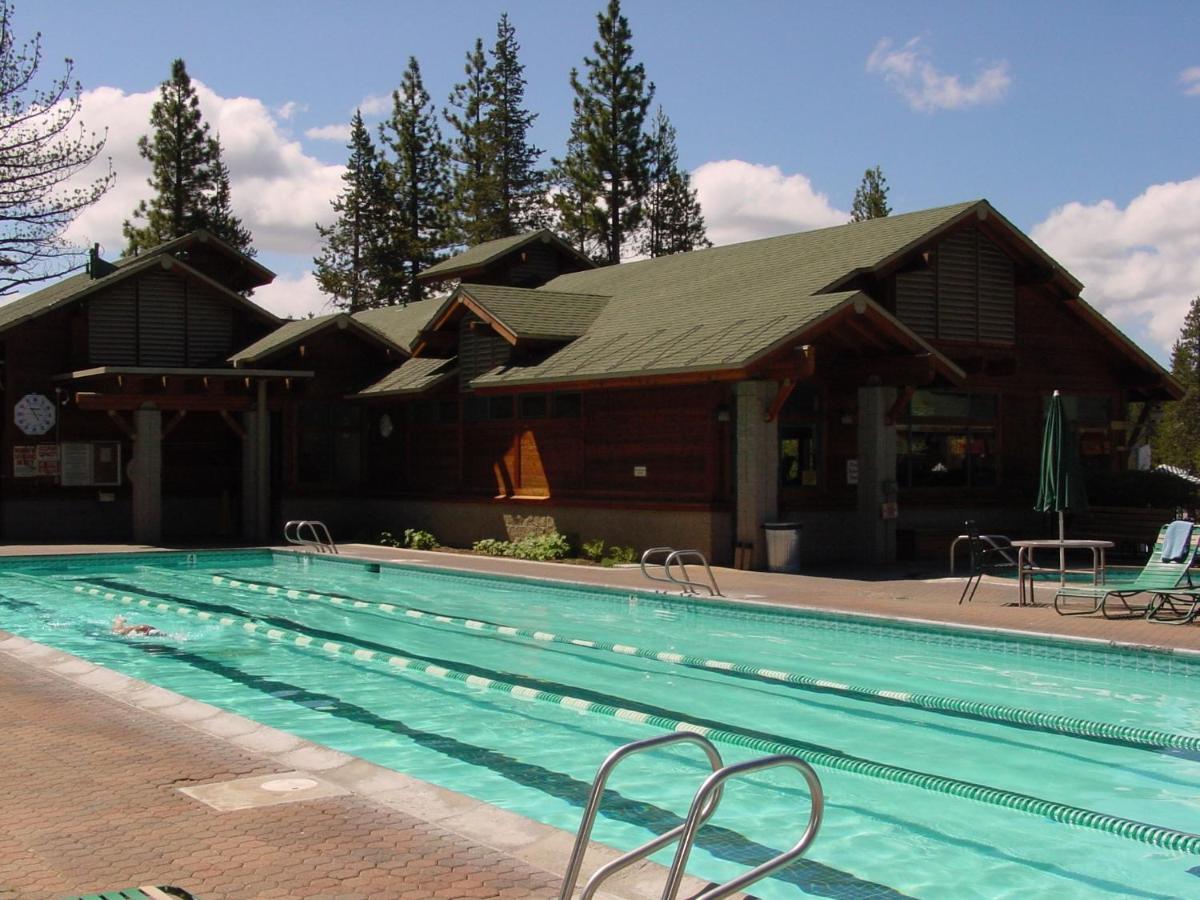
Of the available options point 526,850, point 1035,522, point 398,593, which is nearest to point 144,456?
point 398,593

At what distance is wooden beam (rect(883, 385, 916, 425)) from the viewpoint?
834 inches

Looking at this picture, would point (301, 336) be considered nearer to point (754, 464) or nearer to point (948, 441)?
point (754, 464)

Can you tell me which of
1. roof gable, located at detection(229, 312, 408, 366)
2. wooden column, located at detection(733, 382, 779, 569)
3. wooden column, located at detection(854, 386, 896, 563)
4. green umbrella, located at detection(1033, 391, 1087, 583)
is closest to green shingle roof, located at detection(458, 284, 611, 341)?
roof gable, located at detection(229, 312, 408, 366)

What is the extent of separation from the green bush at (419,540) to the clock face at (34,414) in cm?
809

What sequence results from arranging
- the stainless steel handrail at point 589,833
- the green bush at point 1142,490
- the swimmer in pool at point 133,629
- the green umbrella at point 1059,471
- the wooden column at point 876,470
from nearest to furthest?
the stainless steel handrail at point 589,833, the swimmer in pool at point 133,629, the green umbrella at point 1059,471, the wooden column at point 876,470, the green bush at point 1142,490

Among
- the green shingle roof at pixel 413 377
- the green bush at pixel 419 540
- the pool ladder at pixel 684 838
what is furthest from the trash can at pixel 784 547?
the pool ladder at pixel 684 838

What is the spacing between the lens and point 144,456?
83.4 feet

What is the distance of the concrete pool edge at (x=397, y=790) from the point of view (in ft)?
18.4

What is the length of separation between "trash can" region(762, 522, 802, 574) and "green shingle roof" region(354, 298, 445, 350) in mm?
11963

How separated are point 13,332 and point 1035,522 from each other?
68.9 feet

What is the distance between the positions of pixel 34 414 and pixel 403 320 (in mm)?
10299

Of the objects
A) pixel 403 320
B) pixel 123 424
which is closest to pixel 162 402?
pixel 123 424

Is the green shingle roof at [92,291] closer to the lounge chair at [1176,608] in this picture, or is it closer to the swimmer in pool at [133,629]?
the swimmer in pool at [133,629]

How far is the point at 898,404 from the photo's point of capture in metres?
21.3
